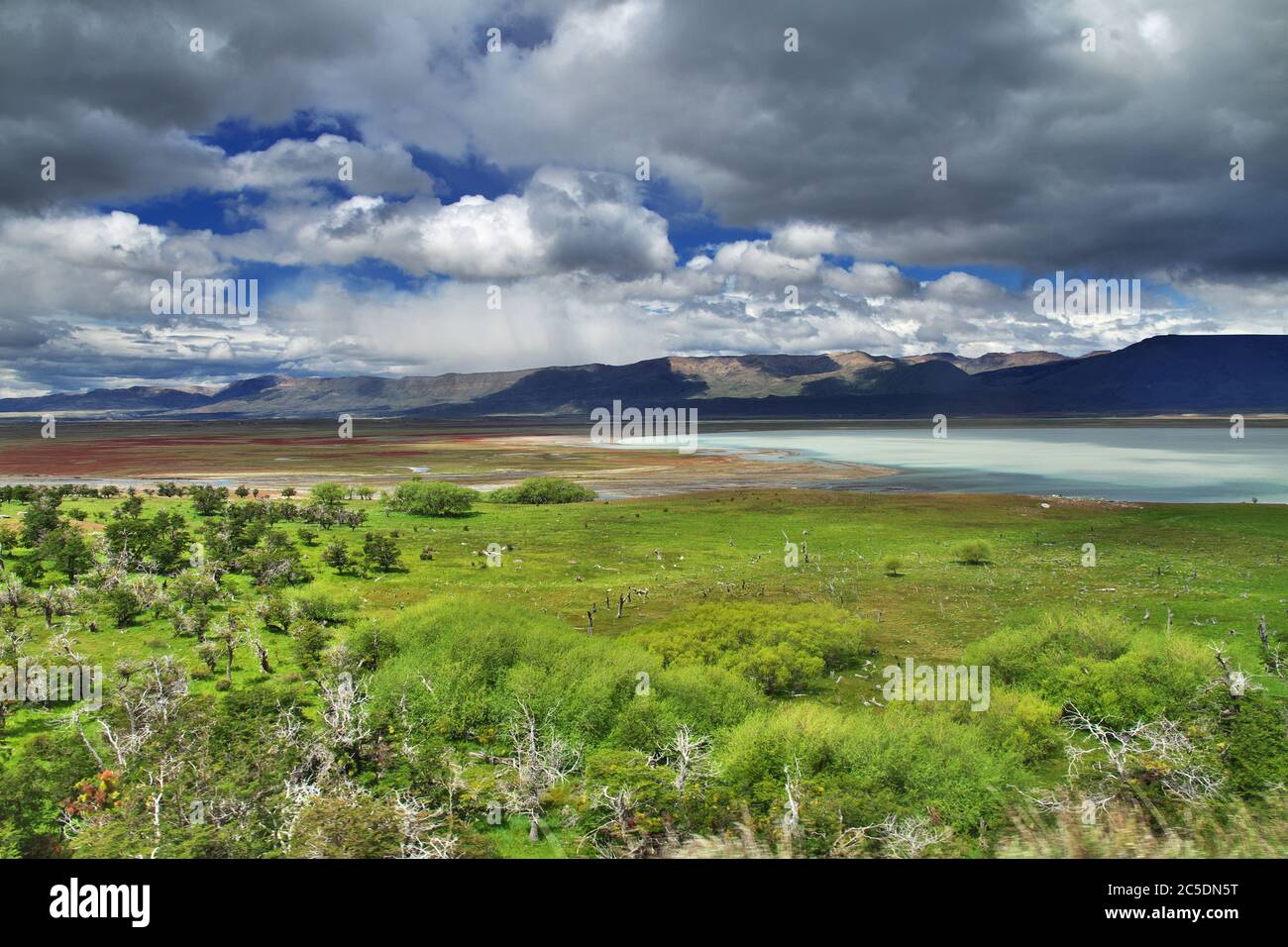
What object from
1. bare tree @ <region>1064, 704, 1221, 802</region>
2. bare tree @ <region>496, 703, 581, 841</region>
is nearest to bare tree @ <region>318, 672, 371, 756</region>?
bare tree @ <region>496, 703, 581, 841</region>

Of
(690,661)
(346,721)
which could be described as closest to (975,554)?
(690,661)

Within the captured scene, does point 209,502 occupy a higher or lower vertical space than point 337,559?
higher

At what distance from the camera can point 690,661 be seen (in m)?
31.4

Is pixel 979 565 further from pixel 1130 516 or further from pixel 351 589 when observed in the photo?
pixel 351 589

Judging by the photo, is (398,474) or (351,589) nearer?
(351,589)

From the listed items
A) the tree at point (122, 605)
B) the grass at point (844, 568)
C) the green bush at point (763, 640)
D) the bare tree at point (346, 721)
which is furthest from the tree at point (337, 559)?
the bare tree at point (346, 721)

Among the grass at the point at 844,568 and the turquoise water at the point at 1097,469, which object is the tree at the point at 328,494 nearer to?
the grass at the point at 844,568

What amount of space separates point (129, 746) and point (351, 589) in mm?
26424

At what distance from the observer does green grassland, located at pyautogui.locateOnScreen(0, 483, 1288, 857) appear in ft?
66.0

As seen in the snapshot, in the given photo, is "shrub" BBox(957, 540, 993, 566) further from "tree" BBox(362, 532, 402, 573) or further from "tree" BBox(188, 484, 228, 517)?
"tree" BBox(188, 484, 228, 517)

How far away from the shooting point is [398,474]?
133 meters

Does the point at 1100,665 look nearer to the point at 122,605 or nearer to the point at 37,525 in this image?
the point at 122,605

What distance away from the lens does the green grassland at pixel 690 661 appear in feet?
66.0
